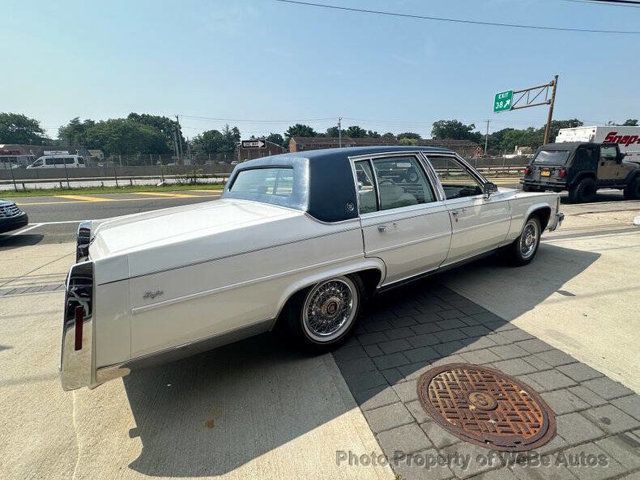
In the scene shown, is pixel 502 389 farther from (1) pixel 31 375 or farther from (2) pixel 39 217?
(2) pixel 39 217

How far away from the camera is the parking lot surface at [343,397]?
190 centimetres

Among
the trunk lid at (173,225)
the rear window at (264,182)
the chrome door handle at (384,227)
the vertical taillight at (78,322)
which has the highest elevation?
the rear window at (264,182)

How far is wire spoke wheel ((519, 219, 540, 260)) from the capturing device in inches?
190

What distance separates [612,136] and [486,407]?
73.9 ft

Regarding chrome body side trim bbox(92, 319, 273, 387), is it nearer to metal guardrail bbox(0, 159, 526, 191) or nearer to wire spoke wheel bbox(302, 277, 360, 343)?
wire spoke wheel bbox(302, 277, 360, 343)

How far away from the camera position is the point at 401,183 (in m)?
3.30

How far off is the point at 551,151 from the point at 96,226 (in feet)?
42.9

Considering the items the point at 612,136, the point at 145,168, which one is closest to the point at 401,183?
the point at 612,136

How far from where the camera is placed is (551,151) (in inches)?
446

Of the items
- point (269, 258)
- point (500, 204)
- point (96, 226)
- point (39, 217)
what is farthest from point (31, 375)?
point (39, 217)

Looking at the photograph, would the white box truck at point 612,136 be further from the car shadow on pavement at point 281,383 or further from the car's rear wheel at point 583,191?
the car shadow on pavement at point 281,383

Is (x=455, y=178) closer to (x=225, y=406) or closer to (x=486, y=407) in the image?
(x=486, y=407)

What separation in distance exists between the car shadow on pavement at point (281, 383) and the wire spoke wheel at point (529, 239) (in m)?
1.34

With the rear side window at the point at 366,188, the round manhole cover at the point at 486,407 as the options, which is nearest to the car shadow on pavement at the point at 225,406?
the round manhole cover at the point at 486,407
